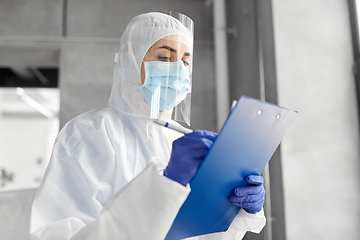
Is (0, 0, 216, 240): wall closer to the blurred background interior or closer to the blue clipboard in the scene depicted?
the blurred background interior

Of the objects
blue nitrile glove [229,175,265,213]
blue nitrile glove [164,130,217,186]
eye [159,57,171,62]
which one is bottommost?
blue nitrile glove [229,175,265,213]

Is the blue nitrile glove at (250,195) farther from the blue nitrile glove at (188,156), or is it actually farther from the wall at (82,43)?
the wall at (82,43)

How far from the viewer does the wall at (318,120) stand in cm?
188

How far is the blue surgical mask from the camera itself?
105 cm

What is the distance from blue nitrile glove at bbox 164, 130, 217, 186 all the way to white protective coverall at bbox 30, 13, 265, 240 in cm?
4

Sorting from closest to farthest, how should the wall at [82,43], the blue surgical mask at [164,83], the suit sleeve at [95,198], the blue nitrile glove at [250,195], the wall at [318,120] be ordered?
the suit sleeve at [95,198], the blue nitrile glove at [250,195], the blue surgical mask at [164,83], the wall at [318,120], the wall at [82,43]

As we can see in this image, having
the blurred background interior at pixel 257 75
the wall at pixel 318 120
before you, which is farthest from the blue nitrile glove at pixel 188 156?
the wall at pixel 318 120

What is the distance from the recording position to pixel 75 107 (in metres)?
2.95

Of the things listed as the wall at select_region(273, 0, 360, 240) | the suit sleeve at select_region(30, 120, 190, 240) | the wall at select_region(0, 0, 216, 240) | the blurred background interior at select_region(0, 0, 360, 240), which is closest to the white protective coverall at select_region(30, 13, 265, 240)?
the suit sleeve at select_region(30, 120, 190, 240)

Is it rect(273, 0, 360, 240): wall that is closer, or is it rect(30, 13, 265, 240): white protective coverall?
rect(30, 13, 265, 240): white protective coverall

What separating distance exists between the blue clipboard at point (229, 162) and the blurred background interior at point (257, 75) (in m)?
0.77

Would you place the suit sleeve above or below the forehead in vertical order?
below

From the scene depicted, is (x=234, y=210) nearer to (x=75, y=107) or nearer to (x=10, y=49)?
(x=75, y=107)

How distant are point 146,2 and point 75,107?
4.31 feet
